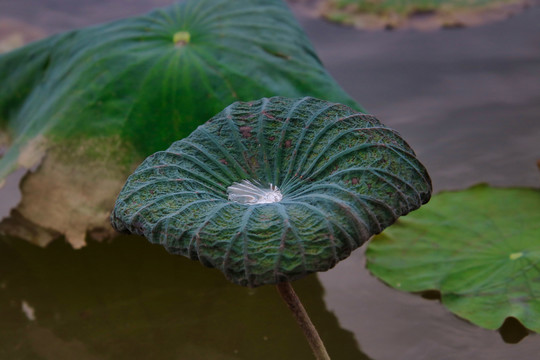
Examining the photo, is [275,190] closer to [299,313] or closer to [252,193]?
[252,193]

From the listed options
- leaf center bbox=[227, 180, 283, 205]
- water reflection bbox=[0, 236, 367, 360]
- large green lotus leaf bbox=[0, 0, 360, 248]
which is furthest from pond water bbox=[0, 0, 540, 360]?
leaf center bbox=[227, 180, 283, 205]

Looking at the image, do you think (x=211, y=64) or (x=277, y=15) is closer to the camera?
(x=211, y=64)

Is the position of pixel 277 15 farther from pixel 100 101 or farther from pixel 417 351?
pixel 417 351


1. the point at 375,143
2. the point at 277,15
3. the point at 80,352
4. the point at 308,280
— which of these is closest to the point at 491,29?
the point at 277,15

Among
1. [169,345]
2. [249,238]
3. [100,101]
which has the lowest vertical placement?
[169,345]

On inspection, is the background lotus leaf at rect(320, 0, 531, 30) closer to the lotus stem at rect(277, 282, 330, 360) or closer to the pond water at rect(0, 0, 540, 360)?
the pond water at rect(0, 0, 540, 360)
